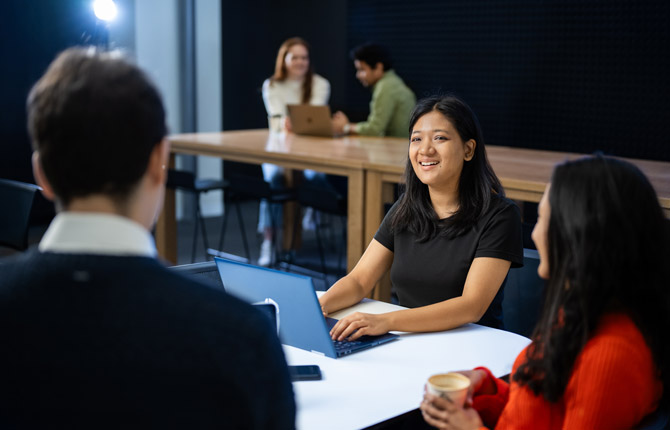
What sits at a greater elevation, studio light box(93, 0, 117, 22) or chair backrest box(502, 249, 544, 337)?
studio light box(93, 0, 117, 22)

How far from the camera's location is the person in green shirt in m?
5.37

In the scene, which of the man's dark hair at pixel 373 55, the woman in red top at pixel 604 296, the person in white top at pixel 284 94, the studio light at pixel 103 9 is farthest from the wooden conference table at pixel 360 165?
the woman in red top at pixel 604 296

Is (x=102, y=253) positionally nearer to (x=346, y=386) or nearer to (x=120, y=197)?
(x=120, y=197)

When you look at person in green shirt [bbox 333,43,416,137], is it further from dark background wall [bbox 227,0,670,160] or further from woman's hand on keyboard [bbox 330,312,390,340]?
woman's hand on keyboard [bbox 330,312,390,340]

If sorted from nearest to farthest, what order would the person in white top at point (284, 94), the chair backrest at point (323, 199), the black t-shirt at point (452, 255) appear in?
1. the black t-shirt at point (452, 255)
2. the chair backrest at point (323, 199)
3. the person in white top at point (284, 94)

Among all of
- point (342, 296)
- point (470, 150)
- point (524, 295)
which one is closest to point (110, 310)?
point (342, 296)

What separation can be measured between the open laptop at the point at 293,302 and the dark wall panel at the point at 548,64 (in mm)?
2983

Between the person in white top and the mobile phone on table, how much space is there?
391cm

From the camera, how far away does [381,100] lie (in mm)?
5355

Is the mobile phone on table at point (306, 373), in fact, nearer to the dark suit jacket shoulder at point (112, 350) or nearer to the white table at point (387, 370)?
the white table at point (387, 370)

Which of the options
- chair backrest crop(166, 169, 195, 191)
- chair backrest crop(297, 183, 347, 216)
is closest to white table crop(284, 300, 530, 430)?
chair backrest crop(297, 183, 347, 216)

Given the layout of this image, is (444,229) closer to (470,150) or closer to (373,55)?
(470,150)

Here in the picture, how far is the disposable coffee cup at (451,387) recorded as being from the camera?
4.30 ft

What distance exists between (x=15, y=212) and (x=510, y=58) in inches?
159
